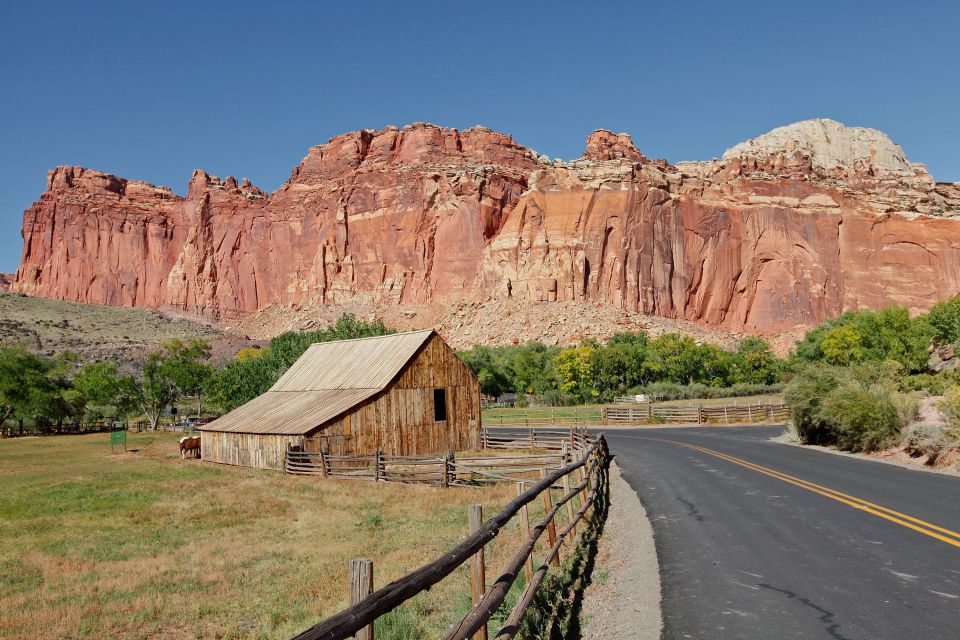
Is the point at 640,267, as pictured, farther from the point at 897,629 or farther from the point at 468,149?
the point at 897,629

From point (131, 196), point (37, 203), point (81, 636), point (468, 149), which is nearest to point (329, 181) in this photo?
point (468, 149)

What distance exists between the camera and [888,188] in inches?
4451

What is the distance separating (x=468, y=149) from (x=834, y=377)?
11231 cm

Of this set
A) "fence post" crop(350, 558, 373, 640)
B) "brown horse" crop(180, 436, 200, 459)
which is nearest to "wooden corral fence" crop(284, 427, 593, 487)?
"brown horse" crop(180, 436, 200, 459)

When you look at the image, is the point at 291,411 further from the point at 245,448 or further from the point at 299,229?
the point at 299,229

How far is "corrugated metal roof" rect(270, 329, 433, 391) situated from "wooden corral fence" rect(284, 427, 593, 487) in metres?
4.03

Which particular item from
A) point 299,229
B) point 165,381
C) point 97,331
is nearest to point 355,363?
point 165,381

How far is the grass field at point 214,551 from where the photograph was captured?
8469mm

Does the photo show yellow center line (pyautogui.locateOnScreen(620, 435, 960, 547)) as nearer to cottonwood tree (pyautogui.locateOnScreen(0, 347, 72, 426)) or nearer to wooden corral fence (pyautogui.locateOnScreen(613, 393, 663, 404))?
wooden corral fence (pyautogui.locateOnScreen(613, 393, 663, 404))

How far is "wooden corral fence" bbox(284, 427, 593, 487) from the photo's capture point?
19984mm

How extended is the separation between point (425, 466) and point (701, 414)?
2644 centimetres

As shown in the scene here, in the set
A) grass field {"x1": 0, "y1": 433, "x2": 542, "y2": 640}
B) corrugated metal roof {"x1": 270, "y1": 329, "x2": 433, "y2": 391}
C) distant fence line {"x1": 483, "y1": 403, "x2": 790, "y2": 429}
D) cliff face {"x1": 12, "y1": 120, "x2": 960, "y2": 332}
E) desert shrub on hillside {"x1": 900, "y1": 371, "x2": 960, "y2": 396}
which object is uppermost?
cliff face {"x1": 12, "y1": 120, "x2": 960, "y2": 332}

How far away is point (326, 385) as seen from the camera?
30.5 meters

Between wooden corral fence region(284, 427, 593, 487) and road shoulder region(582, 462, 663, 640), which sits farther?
wooden corral fence region(284, 427, 593, 487)
